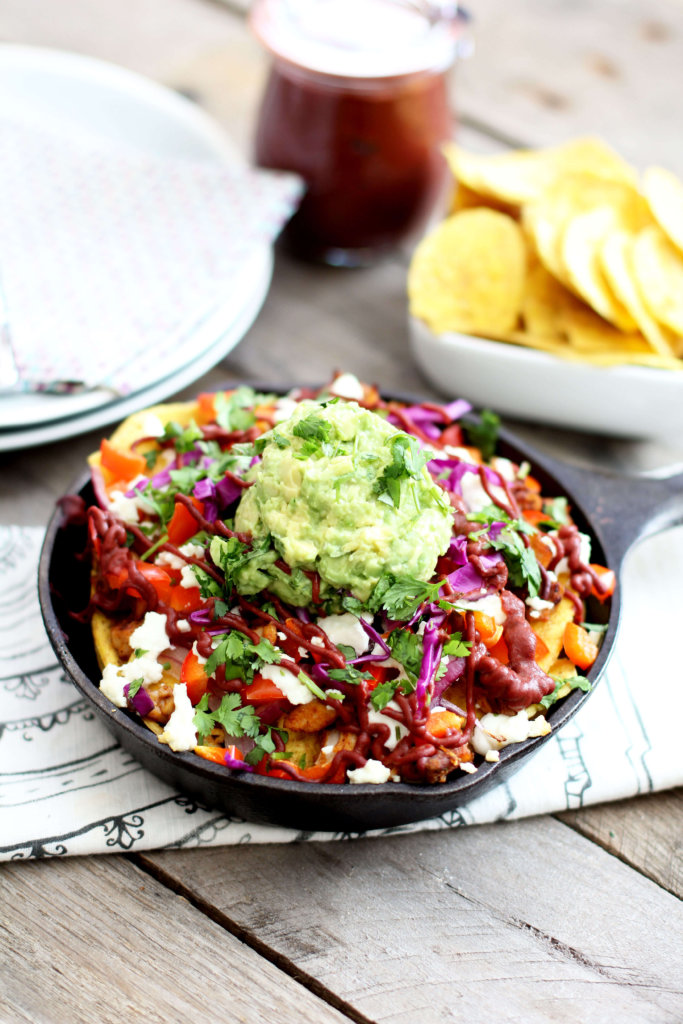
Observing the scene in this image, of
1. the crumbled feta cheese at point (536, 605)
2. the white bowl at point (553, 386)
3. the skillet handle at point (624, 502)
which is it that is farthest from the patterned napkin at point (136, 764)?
the white bowl at point (553, 386)

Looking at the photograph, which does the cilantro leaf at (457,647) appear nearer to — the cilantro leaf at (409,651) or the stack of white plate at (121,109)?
the cilantro leaf at (409,651)

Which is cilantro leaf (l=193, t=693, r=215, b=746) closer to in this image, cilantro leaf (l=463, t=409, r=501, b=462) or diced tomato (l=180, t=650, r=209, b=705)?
diced tomato (l=180, t=650, r=209, b=705)

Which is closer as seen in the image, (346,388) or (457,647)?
(457,647)

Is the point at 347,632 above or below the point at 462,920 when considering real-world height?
above

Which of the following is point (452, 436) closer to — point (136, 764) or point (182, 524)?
point (182, 524)

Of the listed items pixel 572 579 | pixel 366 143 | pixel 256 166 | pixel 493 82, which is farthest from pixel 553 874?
pixel 493 82

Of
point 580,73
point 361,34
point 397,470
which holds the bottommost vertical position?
point 397,470

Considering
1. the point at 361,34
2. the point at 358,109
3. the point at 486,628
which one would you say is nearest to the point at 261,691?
the point at 486,628
